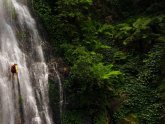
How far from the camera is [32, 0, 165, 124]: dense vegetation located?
14.4 meters

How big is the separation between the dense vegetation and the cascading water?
724 millimetres

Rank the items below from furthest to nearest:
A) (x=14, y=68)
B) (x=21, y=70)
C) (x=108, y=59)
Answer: (x=108, y=59), (x=21, y=70), (x=14, y=68)

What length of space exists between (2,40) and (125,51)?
6.13m

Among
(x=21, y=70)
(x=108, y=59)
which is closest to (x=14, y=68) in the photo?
(x=21, y=70)

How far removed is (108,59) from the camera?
1677cm

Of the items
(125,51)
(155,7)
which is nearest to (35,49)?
(125,51)

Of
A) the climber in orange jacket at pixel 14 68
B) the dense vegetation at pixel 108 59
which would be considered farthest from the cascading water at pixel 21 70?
the dense vegetation at pixel 108 59

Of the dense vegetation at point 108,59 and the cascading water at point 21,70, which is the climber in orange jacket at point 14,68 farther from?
the dense vegetation at point 108,59

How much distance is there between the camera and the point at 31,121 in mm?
12742

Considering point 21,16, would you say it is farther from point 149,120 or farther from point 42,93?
point 149,120

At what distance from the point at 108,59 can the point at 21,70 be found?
4.74 meters

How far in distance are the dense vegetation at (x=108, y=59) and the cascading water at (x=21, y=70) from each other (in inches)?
28.5

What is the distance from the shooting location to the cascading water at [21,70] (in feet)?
40.8

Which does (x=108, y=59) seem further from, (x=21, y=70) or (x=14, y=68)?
(x=14, y=68)
